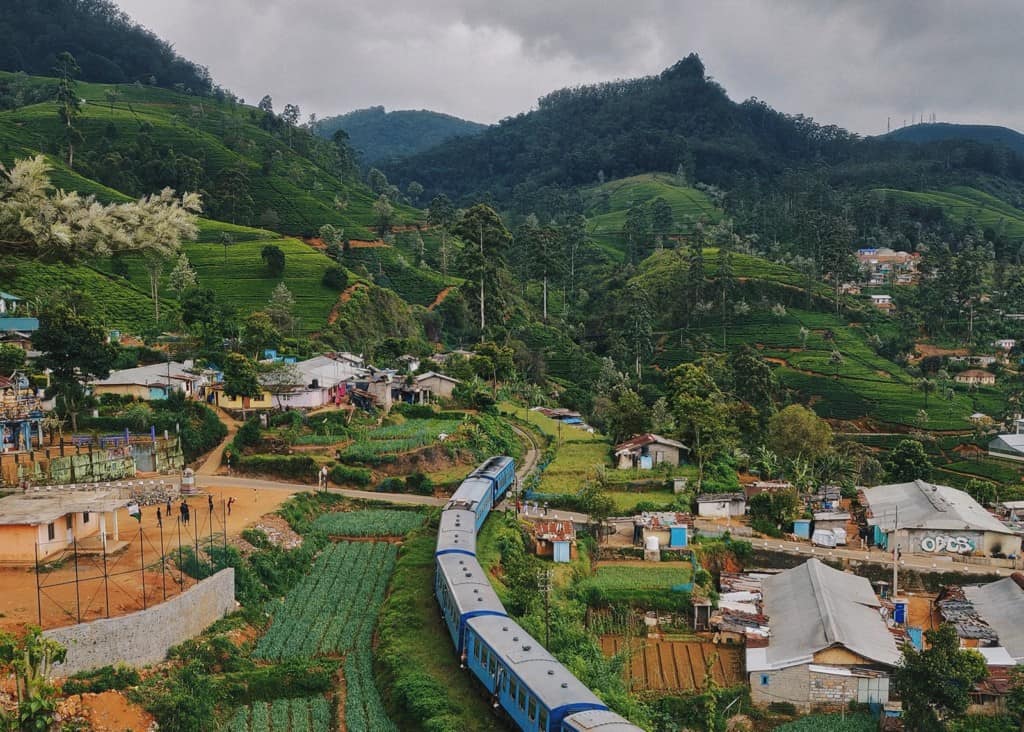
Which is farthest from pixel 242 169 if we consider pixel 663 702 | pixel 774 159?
pixel 774 159

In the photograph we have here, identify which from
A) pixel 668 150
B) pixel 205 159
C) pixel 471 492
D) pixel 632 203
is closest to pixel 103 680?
pixel 471 492

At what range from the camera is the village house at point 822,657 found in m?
21.5

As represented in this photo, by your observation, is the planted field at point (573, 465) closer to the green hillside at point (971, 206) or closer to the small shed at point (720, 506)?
the small shed at point (720, 506)

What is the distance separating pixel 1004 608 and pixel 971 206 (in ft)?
358

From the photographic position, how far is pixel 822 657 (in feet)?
71.5

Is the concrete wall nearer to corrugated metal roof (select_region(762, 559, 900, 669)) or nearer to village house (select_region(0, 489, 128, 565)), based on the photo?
village house (select_region(0, 489, 128, 565))

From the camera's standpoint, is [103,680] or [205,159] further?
[205,159]

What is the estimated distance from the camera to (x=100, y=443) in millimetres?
33438

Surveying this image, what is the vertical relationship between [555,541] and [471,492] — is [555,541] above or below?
below

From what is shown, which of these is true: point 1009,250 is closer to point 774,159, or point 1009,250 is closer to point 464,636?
point 774,159

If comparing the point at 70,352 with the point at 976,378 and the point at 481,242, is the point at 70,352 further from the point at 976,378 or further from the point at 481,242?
the point at 976,378

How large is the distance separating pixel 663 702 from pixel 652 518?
1078cm

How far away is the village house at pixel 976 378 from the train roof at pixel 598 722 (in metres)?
60.7

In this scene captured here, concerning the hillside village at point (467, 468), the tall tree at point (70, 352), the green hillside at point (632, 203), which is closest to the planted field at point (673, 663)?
the hillside village at point (467, 468)
